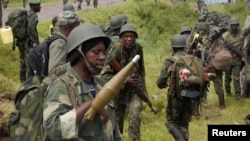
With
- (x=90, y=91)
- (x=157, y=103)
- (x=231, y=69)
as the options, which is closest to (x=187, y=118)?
(x=90, y=91)

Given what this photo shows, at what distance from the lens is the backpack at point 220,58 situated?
867 cm

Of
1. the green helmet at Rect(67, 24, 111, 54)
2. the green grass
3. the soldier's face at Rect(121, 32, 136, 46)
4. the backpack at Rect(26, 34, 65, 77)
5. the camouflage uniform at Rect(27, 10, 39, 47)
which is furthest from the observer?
the camouflage uniform at Rect(27, 10, 39, 47)

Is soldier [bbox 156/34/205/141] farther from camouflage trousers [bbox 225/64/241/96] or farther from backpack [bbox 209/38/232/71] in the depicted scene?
camouflage trousers [bbox 225/64/241/96]

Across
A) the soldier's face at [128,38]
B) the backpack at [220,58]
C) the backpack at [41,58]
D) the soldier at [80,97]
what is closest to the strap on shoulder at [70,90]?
the soldier at [80,97]

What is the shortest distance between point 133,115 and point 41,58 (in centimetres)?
211

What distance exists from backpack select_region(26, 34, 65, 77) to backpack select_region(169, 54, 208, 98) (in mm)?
1635

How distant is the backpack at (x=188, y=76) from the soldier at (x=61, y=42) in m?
1.49

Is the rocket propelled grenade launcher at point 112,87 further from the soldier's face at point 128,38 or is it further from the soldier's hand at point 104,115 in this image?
the soldier's face at point 128,38

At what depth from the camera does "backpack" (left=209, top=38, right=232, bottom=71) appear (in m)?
8.67

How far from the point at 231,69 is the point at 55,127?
8660mm

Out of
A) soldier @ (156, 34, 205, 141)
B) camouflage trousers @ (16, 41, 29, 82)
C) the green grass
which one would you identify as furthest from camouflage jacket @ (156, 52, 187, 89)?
Answer: camouflage trousers @ (16, 41, 29, 82)

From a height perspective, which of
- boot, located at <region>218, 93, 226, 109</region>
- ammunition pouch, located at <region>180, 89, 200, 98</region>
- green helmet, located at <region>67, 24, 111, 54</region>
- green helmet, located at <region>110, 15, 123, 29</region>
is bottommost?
boot, located at <region>218, 93, 226, 109</region>

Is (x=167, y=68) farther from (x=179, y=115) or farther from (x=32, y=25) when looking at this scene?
(x=32, y=25)

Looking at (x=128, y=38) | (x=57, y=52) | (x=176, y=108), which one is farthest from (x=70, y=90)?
(x=128, y=38)
